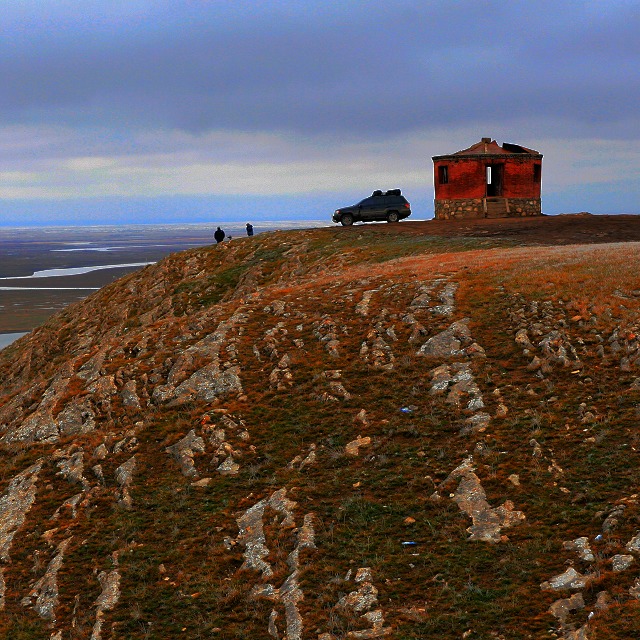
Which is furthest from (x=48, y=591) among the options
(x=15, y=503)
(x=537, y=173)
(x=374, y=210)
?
(x=537, y=173)

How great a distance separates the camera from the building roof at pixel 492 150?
51156 millimetres

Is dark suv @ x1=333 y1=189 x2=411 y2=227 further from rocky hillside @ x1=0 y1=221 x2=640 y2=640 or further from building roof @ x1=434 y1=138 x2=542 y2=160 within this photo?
rocky hillside @ x1=0 y1=221 x2=640 y2=640

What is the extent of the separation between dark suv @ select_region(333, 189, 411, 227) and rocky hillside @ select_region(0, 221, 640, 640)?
86.6 ft

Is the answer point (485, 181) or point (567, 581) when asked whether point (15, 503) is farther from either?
point (485, 181)

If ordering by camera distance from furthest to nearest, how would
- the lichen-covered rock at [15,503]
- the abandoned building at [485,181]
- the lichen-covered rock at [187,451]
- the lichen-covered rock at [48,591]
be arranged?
1. the abandoned building at [485,181]
2. the lichen-covered rock at [187,451]
3. the lichen-covered rock at [15,503]
4. the lichen-covered rock at [48,591]

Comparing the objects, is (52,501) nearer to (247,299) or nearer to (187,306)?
(247,299)

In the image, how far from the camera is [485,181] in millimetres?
51156

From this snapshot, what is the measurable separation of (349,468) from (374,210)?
124 feet

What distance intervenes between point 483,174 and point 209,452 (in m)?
39.7

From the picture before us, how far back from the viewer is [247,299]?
83.9 ft

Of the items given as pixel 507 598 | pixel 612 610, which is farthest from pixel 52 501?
pixel 612 610

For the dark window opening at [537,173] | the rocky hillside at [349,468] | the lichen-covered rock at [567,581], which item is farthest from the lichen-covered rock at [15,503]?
the dark window opening at [537,173]

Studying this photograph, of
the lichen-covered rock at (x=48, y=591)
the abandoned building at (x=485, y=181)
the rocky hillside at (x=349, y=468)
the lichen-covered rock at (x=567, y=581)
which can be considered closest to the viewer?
the lichen-covered rock at (x=567, y=581)

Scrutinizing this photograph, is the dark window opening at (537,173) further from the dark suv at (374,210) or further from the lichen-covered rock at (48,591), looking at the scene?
the lichen-covered rock at (48,591)
